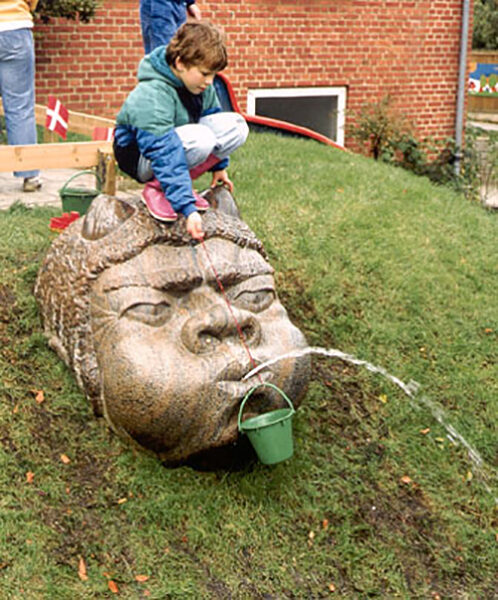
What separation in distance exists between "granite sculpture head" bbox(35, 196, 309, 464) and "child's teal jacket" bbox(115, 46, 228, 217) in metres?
0.25

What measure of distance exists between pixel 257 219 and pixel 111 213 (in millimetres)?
2129

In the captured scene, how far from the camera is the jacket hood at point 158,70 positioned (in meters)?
4.14

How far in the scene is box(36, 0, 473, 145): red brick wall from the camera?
403 inches

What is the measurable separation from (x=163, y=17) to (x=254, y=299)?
8.62ft

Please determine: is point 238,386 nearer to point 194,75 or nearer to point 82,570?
point 82,570

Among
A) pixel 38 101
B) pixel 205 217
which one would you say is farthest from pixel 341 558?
pixel 38 101

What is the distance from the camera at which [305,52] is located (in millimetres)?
11977

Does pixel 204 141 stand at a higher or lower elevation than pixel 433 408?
higher

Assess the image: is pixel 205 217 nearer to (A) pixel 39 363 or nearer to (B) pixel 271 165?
(A) pixel 39 363

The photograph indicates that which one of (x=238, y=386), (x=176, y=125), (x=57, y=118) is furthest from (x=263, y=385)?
(x=57, y=118)

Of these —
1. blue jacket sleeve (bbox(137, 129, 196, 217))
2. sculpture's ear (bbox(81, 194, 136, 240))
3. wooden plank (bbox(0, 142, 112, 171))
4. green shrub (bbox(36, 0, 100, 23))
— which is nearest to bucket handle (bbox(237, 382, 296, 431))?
blue jacket sleeve (bbox(137, 129, 196, 217))

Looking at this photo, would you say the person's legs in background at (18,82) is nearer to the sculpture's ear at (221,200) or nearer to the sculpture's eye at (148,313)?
the sculpture's ear at (221,200)

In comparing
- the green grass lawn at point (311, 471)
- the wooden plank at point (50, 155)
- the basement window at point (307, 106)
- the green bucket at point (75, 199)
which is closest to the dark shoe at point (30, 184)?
the green grass lawn at point (311, 471)

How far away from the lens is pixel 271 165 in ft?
26.4
